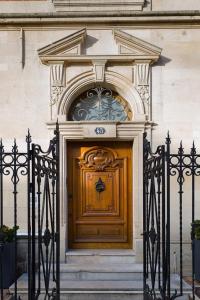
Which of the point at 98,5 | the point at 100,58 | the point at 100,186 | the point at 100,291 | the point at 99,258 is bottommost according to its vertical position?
the point at 100,291

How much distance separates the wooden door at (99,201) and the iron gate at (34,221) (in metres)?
0.81

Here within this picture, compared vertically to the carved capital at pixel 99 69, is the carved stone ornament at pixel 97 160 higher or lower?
lower

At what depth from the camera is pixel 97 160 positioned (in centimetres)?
825

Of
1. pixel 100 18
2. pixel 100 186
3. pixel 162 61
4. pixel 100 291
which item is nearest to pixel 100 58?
pixel 100 18

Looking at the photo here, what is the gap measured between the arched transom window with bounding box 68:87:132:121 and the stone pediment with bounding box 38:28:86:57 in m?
0.80

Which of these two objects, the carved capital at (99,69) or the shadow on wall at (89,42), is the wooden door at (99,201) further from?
the shadow on wall at (89,42)

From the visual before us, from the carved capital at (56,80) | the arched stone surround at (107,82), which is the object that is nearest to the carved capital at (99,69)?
the arched stone surround at (107,82)

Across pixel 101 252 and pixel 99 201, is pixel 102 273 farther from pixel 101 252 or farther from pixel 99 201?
pixel 99 201

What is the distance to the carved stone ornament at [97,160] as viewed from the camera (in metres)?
8.24

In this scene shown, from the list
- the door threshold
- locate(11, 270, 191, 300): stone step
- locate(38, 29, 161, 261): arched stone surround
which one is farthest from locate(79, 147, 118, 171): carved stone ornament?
locate(11, 270, 191, 300): stone step

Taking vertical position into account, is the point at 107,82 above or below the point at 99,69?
below

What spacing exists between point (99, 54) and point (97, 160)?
6.17 feet

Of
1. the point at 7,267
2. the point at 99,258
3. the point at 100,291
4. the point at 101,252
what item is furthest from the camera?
the point at 101,252

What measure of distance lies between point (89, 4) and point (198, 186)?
12.3 ft
